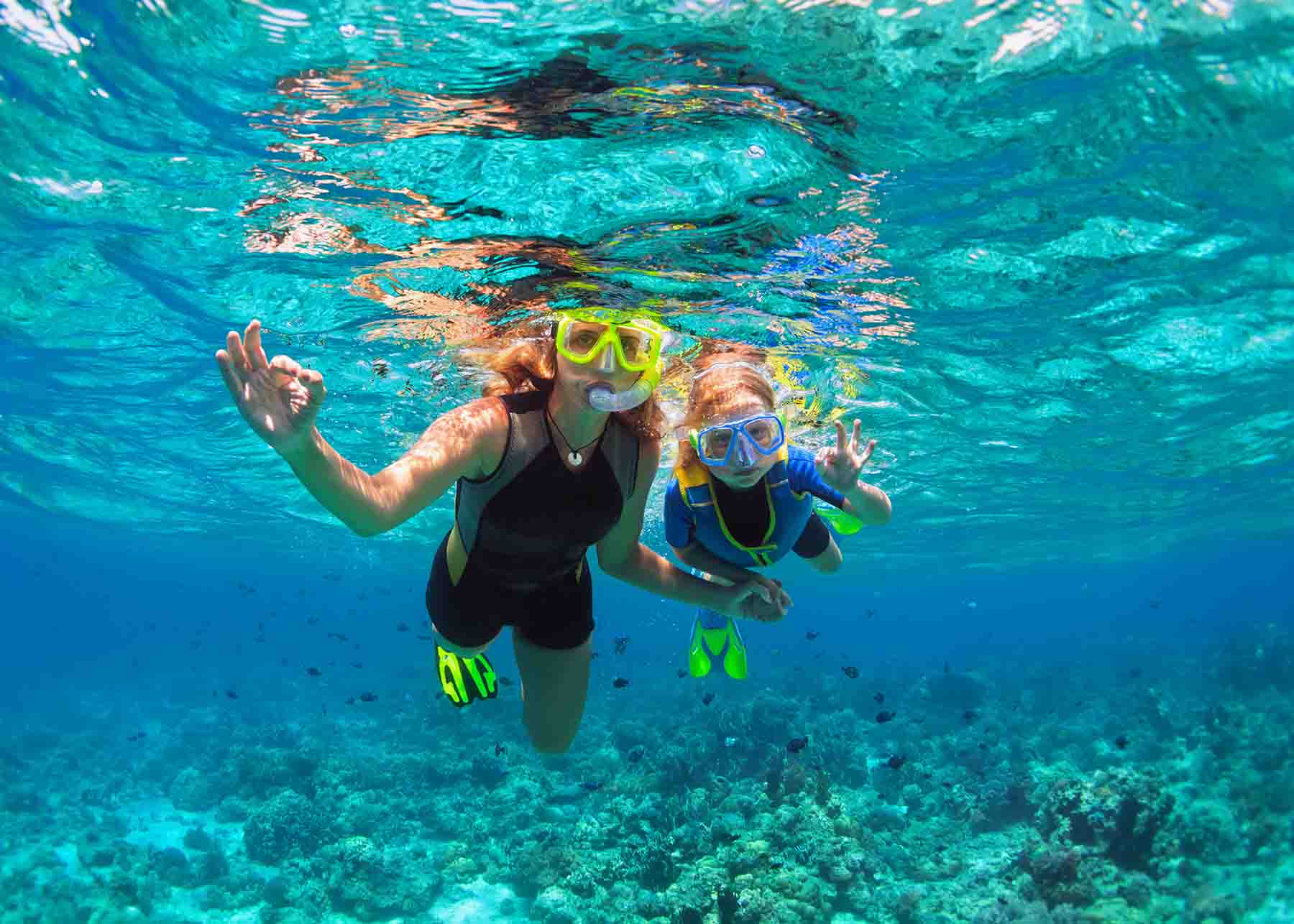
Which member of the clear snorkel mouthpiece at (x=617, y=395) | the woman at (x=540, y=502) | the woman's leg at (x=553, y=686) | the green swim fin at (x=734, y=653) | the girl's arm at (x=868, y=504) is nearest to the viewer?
the woman at (x=540, y=502)

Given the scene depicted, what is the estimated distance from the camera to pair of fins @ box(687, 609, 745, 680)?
7.20 meters

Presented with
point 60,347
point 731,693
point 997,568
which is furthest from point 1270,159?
point 997,568

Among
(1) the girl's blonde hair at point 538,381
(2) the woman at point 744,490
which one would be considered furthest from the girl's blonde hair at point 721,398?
(1) the girl's blonde hair at point 538,381

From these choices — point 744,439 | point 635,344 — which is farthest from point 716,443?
point 635,344

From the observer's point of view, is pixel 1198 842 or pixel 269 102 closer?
pixel 269 102

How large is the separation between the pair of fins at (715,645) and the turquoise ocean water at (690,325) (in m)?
4.86

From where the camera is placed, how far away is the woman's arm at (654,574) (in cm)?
563

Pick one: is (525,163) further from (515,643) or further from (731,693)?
(731,693)

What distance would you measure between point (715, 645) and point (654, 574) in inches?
68.9

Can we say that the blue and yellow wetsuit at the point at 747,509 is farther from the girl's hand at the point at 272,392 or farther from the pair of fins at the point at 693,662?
the girl's hand at the point at 272,392

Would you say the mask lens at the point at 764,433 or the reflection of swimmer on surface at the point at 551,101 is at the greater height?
the reflection of swimmer on surface at the point at 551,101

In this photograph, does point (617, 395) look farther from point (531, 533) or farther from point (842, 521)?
point (842, 521)

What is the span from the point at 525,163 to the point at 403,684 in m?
37.2

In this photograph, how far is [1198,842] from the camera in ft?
44.8
